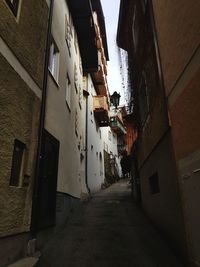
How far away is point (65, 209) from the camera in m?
7.66

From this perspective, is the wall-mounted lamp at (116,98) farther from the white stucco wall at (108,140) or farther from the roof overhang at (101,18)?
the white stucco wall at (108,140)

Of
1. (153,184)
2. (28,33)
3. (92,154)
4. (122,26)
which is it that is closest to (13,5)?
(28,33)

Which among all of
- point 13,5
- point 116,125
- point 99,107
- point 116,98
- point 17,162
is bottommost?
point 17,162

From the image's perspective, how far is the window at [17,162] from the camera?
4422mm

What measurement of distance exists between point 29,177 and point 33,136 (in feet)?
2.81

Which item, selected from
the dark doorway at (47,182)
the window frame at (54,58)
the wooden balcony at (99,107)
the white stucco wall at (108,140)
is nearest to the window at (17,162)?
the dark doorway at (47,182)

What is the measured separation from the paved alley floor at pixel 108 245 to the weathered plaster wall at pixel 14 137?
109cm

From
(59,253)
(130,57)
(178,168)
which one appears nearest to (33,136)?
(59,253)

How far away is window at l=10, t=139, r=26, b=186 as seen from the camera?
4422mm

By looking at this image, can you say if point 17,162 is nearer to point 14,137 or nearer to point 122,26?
point 14,137

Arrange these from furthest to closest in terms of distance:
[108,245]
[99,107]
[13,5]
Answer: [99,107]
[108,245]
[13,5]

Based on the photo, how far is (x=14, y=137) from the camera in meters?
4.35

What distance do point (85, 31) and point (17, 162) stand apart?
32.7 feet

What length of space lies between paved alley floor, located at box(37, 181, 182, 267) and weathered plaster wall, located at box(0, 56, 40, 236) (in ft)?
3.57
